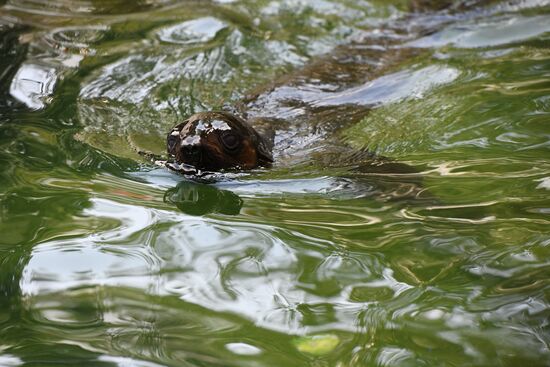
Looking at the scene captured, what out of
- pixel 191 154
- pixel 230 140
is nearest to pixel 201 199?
pixel 191 154

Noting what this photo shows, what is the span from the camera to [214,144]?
4.08 metres

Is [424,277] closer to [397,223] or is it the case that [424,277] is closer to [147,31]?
[397,223]

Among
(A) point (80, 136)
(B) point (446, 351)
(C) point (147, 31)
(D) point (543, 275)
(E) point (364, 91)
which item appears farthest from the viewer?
(C) point (147, 31)

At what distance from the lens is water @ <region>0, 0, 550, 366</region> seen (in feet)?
7.90

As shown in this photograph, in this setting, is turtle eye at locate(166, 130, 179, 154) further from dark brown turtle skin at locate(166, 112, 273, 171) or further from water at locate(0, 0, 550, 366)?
water at locate(0, 0, 550, 366)

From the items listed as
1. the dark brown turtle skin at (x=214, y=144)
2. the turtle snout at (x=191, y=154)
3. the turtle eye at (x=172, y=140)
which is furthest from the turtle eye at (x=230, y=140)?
the turtle eye at (x=172, y=140)

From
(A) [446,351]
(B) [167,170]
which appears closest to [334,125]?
(B) [167,170]

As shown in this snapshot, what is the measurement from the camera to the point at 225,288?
270cm

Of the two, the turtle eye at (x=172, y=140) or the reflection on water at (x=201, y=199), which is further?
the turtle eye at (x=172, y=140)

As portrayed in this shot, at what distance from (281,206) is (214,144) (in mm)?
798

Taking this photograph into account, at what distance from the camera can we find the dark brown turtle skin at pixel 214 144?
13.2 feet

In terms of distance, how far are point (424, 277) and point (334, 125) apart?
2738 millimetres

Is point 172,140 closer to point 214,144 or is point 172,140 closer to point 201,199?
point 214,144

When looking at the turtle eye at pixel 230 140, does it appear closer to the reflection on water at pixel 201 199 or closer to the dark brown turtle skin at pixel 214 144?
the dark brown turtle skin at pixel 214 144
